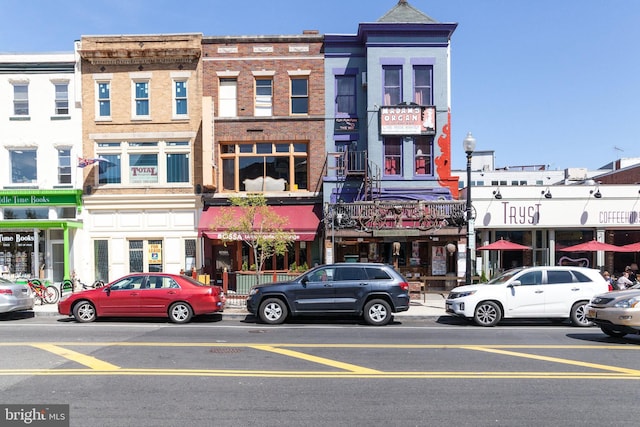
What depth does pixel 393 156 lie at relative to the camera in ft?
68.9

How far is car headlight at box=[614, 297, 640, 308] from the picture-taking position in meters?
10.2

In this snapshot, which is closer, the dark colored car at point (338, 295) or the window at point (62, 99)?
the dark colored car at point (338, 295)

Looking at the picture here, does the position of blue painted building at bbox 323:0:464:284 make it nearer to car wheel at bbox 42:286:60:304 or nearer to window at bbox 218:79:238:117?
window at bbox 218:79:238:117

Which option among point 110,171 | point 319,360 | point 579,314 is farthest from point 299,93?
point 319,360

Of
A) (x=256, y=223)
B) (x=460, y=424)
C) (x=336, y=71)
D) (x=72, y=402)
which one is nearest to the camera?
(x=460, y=424)

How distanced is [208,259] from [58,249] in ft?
22.3

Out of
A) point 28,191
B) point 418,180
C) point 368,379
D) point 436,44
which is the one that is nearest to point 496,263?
point 418,180

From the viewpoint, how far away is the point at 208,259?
21422 millimetres

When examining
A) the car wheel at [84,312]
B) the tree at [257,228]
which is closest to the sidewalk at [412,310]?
the car wheel at [84,312]

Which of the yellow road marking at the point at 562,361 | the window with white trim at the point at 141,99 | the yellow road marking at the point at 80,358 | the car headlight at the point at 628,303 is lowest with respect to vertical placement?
the yellow road marking at the point at 562,361

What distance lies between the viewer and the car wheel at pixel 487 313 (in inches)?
504

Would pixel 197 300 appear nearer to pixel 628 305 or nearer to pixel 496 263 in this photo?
Answer: pixel 628 305

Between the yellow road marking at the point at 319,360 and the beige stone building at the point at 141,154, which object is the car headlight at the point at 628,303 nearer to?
the yellow road marking at the point at 319,360

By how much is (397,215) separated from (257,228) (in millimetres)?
5560
